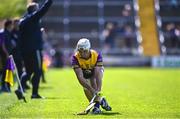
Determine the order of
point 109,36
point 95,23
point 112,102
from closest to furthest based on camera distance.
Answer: point 112,102 → point 109,36 → point 95,23

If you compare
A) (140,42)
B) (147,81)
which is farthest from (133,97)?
(140,42)

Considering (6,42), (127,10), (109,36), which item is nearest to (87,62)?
(6,42)

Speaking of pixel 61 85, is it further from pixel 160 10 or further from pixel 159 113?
pixel 160 10

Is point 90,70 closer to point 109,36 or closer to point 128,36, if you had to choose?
point 109,36

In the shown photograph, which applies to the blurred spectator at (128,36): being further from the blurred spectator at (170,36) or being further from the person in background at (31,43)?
the person in background at (31,43)

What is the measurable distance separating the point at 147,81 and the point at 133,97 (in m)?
8.96

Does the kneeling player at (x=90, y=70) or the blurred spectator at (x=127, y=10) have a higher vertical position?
the kneeling player at (x=90, y=70)

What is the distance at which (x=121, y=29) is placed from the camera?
158 ft

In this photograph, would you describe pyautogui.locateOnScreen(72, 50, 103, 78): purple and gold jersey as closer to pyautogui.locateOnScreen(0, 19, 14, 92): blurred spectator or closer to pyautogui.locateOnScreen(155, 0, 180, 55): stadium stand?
pyautogui.locateOnScreen(0, 19, 14, 92): blurred spectator

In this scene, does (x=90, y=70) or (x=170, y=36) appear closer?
(x=90, y=70)

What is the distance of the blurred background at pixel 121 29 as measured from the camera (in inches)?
1835

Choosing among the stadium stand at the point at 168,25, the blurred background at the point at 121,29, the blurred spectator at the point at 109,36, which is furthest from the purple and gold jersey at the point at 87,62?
the stadium stand at the point at 168,25

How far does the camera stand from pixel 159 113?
52.0 feet

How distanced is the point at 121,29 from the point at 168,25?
3.30 m
